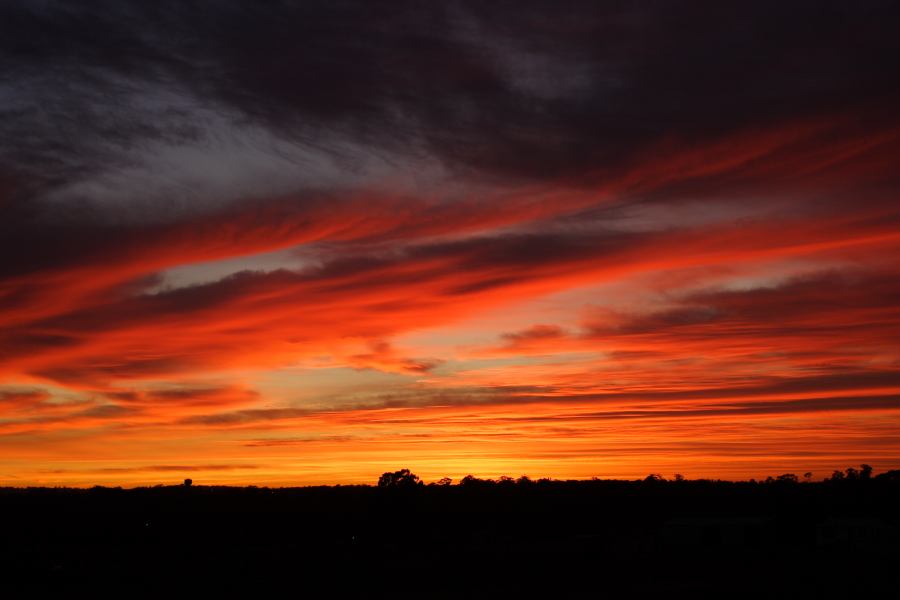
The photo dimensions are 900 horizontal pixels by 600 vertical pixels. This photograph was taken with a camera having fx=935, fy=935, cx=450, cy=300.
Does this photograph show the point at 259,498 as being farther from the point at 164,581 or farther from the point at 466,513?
the point at 164,581

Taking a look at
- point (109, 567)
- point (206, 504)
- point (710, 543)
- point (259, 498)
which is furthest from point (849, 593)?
point (259, 498)

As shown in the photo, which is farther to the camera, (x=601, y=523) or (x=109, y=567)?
Answer: (x=601, y=523)

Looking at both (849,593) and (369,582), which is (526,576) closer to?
(369,582)

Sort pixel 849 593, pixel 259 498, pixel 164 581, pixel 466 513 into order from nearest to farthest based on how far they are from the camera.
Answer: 1. pixel 849 593
2. pixel 164 581
3. pixel 466 513
4. pixel 259 498

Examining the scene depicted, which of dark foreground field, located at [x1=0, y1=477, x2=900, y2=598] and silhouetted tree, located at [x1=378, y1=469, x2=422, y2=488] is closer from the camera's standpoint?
dark foreground field, located at [x1=0, y1=477, x2=900, y2=598]

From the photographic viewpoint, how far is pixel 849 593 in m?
50.4

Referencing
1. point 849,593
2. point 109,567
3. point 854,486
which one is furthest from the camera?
point 854,486

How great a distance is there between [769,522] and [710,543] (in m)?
7.49

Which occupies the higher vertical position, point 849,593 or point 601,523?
point 601,523

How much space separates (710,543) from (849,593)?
33.3 m

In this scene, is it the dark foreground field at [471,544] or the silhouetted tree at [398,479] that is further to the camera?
the silhouetted tree at [398,479]

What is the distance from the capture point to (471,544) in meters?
87.2

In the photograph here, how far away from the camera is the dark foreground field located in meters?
57.5

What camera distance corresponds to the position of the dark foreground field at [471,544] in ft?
189
